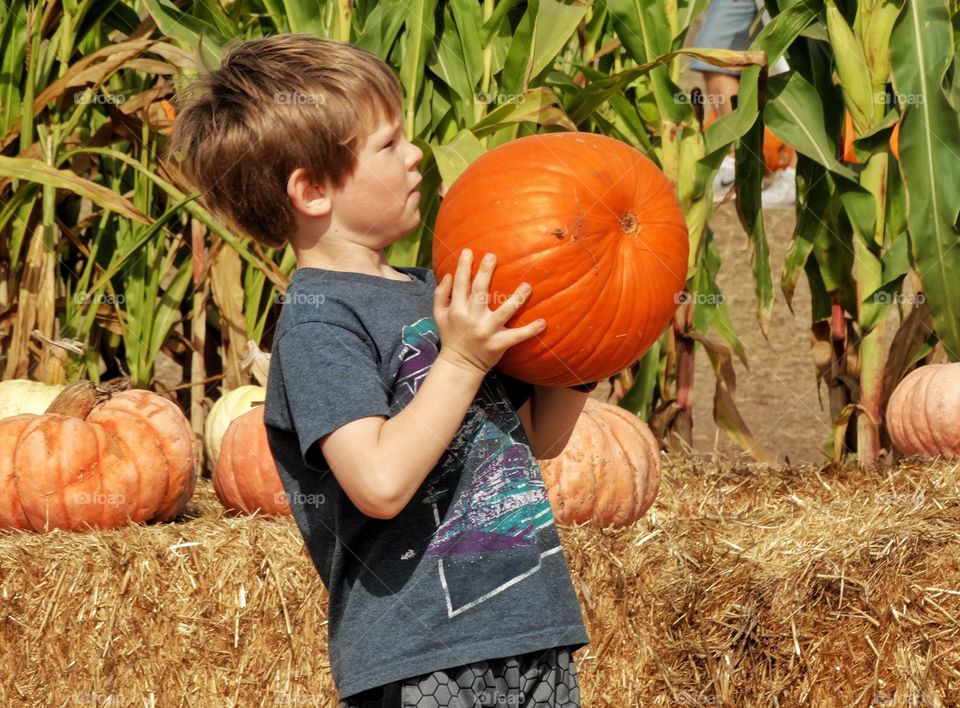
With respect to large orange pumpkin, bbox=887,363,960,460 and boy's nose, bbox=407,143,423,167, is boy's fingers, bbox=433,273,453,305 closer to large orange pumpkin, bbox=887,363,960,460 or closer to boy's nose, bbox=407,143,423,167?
boy's nose, bbox=407,143,423,167

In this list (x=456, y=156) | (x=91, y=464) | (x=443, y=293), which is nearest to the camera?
(x=443, y=293)

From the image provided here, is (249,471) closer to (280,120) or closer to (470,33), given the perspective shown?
(470,33)

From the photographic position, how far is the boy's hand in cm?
152

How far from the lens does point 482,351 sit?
5.00 ft

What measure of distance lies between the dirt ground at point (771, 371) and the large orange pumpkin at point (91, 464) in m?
3.02

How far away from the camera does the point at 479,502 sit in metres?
1.60

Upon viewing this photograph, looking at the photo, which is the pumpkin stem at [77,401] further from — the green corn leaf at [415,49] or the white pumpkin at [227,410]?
the green corn leaf at [415,49]

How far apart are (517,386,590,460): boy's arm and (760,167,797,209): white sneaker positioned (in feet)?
16.0

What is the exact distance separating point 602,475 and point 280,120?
1.81 metres

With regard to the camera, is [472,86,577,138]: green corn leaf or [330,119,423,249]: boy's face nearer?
[330,119,423,249]: boy's face

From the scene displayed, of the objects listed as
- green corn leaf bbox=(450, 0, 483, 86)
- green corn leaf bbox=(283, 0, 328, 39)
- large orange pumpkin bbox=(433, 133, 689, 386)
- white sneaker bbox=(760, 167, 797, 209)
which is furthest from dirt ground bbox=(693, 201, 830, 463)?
large orange pumpkin bbox=(433, 133, 689, 386)

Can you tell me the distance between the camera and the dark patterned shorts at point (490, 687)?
5.07 ft

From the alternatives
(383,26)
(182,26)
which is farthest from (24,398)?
(383,26)

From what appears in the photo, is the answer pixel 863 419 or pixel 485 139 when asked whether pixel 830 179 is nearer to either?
pixel 863 419
